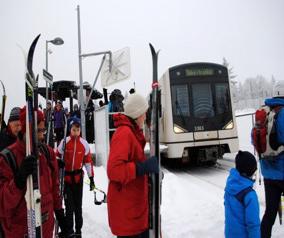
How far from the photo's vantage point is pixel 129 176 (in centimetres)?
239

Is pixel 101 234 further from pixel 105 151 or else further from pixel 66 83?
pixel 66 83

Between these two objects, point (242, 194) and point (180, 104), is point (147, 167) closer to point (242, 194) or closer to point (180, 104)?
point (242, 194)

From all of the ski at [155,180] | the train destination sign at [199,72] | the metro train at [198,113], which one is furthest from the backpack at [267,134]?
the train destination sign at [199,72]

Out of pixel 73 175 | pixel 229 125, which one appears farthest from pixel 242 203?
pixel 229 125

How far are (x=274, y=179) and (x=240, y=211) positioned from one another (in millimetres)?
823

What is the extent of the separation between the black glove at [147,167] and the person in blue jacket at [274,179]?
5.62 ft

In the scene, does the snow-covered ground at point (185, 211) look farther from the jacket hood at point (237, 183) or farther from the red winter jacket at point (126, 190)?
the red winter jacket at point (126, 190)

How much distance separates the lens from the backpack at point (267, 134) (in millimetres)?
3562

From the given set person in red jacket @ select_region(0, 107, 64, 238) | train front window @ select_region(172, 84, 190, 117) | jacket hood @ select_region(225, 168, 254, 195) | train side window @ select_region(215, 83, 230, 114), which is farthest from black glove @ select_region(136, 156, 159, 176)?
train side window @ select_region(215, 83, 230, 114)

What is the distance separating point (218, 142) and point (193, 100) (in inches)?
59.4

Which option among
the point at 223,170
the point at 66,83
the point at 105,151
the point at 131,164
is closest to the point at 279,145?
the point at 131,164

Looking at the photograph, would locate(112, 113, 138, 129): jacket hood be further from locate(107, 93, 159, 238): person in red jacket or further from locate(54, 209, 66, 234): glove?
locate(54, 209, 66, 234): glove

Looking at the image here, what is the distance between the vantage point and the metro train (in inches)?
381

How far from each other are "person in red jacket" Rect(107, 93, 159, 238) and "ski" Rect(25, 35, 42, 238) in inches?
21.6
